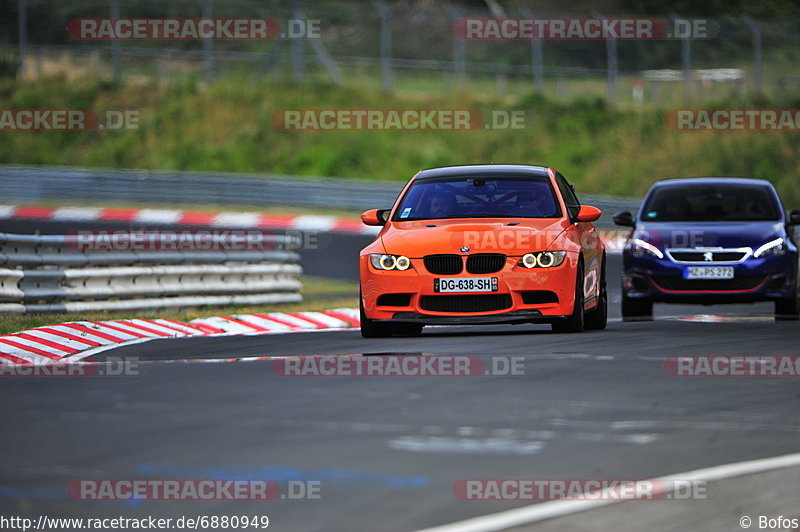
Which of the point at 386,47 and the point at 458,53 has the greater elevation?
the point at 386,47

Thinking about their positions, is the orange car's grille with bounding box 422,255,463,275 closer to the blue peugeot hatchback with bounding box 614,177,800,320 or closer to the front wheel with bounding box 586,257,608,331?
the front wheel with bounding box 586,257,608,331

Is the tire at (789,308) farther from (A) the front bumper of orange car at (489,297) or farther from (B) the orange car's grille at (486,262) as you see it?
(B) the orange car's grille at (486,262)

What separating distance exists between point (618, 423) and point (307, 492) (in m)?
2.49

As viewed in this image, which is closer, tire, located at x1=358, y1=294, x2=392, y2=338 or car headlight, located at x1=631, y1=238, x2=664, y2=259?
tire, located at x1=358, y1=294, x2=392, y2=338

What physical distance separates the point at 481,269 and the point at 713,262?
402 cm

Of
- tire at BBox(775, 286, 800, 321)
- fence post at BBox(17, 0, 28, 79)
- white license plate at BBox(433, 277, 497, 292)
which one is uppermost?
fence post at BBox(17, 0, 28, 79)

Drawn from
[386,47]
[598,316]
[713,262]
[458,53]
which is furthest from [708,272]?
[458,53]

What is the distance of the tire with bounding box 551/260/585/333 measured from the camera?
13.7 metres

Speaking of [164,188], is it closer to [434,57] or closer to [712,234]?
[434,57]

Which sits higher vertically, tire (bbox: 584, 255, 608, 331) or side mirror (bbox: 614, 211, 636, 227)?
side mirror (bbox: 614, 211, 636, 227)

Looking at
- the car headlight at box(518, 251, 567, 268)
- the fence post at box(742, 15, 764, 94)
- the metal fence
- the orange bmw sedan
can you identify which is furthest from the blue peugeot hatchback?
the metal fence

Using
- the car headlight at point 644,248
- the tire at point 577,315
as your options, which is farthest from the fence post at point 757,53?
the tire at point 577,315

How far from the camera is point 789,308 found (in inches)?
669

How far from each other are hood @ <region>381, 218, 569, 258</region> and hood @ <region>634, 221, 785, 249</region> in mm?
3068
